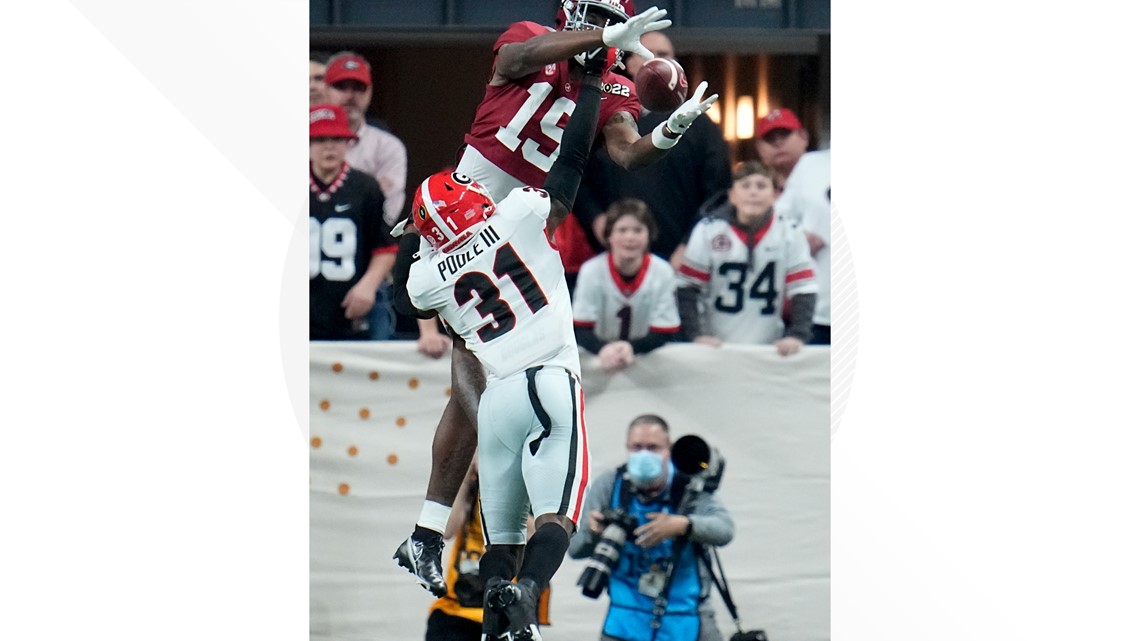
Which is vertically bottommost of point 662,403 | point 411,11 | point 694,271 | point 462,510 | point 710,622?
point 710,622

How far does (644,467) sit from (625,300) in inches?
31.4

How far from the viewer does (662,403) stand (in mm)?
7305

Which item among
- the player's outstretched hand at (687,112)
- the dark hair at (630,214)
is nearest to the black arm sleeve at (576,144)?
the player's outstretched hand at (687,112)

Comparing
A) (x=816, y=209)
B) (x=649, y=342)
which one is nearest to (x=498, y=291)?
(x=649, y=342)

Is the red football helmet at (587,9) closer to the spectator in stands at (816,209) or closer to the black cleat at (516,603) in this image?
the spectator in stands at (816,209)

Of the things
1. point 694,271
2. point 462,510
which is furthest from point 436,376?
point 694,271

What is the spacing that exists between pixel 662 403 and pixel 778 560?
93 cm

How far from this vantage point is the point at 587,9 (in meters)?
5.66

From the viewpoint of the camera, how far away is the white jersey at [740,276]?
728 cm

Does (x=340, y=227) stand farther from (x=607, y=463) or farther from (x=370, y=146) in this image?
(x=607, y=463)

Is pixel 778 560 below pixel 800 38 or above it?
below

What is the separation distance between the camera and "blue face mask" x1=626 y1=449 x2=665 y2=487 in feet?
23.5

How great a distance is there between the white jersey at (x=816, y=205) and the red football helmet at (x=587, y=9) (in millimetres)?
1747
